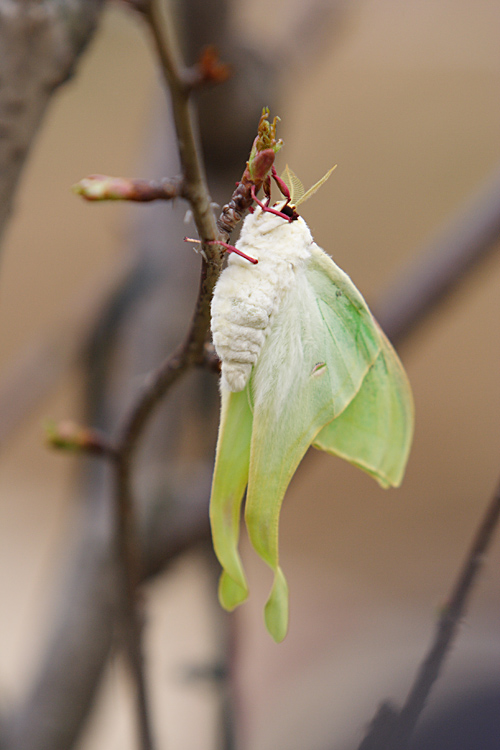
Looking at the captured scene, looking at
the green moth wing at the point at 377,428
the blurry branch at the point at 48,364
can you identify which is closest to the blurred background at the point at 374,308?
the blurry branch at the point at 48,364

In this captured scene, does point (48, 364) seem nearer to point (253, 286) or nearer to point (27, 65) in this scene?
point (27, 65)

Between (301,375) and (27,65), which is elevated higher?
(27,65)

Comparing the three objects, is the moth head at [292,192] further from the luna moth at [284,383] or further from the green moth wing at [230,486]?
the green moth wing at [230,486]

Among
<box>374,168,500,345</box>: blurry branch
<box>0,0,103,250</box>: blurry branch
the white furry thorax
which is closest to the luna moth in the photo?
the white furry thorax

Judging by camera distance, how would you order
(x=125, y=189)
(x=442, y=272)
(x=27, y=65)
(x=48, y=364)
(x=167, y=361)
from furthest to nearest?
(x=48, y=364)
(x=442, y=272)
(x=27, y=65)
(x=167, y=361)
(x=125, y=189)

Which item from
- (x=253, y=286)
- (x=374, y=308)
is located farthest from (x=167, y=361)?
(x=374, y=308)

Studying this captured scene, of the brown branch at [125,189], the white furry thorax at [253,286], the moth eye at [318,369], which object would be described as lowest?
the moth eye at [318,369]
